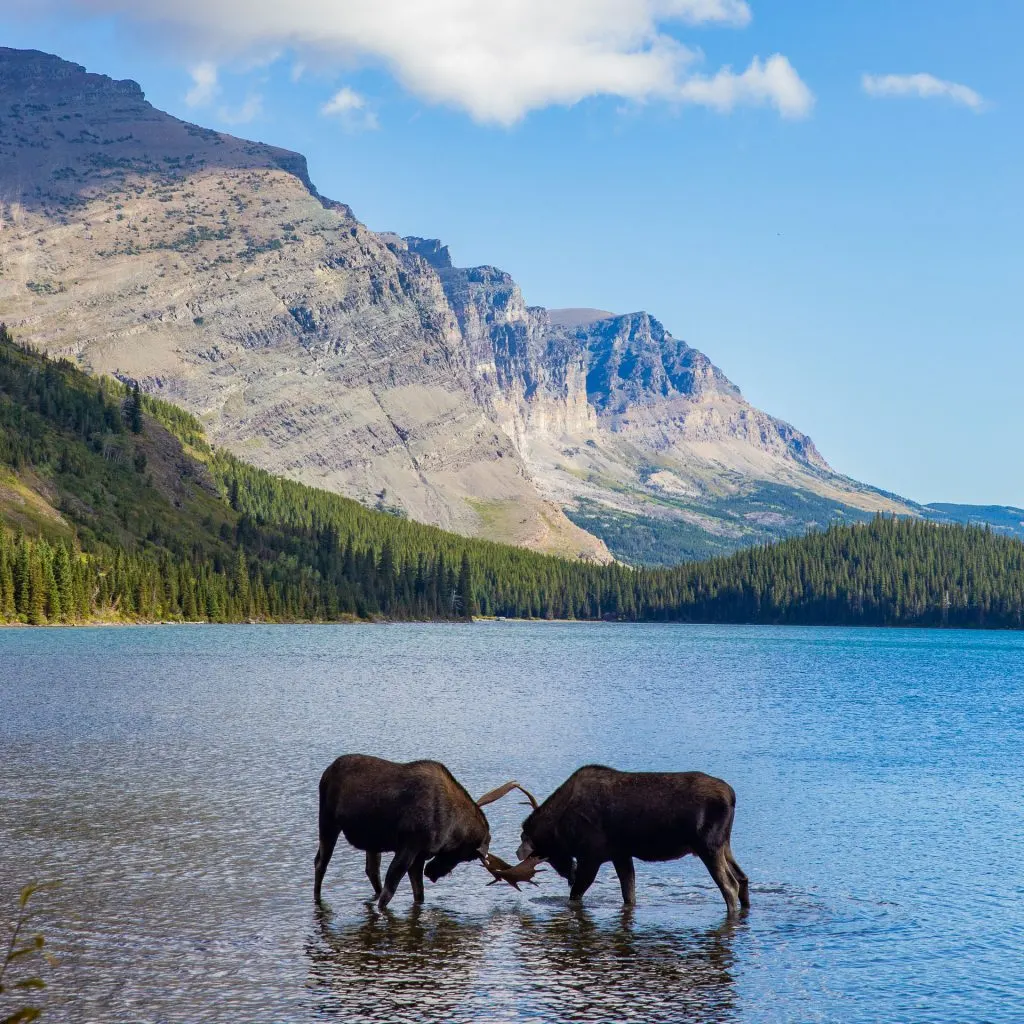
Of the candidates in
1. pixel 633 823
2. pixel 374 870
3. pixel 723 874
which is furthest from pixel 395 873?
pixel 723 874

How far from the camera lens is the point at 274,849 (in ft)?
111

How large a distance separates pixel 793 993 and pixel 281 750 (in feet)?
119

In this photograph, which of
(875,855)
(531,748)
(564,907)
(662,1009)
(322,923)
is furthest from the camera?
(531,748)

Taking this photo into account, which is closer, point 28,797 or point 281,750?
point 28,797

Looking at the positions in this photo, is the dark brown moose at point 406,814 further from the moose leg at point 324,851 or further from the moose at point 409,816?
the moose leg at point 324,851

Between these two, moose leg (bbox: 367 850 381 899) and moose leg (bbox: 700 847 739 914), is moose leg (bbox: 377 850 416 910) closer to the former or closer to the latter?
moose leg (bbox: 367 850 381 899)

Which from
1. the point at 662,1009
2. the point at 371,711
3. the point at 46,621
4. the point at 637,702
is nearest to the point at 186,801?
the point at 662,1009

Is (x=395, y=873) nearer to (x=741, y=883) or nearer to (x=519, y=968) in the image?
(x=519, y=968)

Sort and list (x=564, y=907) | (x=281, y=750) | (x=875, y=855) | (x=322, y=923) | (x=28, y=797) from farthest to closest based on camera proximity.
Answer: (x=281, y=750)
(x=28, y=797)
(x=875, y=855)
(x=564, y=907)
(x=322, y=923)

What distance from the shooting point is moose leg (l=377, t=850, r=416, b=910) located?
2712 centimetres

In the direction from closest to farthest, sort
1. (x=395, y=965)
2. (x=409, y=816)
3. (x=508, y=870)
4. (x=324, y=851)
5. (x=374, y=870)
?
(x=395, y=965), (x=409, y=816), (x=508, y=870), (x=324, y=851), (x=374, y=870)

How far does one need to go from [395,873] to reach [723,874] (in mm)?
7271

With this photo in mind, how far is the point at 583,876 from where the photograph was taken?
28406 mm

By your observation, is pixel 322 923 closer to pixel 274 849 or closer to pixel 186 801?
pixel 274 849
